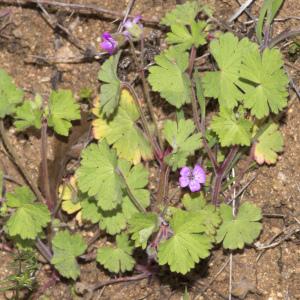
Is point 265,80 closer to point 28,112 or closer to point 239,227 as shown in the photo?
point 239,227

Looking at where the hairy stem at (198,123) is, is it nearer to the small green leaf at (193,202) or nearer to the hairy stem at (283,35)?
the small green leaf at (193,202)

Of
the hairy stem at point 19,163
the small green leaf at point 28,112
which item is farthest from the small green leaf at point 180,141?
the hairy stem at point 19,163

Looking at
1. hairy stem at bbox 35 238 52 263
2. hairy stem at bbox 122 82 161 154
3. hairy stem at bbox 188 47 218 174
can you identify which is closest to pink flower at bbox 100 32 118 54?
hairy stem at bbox 122 82 161 154

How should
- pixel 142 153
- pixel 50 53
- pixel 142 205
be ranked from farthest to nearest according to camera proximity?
pixel 50 53 < pixel 142 153 < pixel 142 205

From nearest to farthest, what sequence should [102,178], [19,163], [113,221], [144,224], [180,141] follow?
1. [144,224]
2. [102,178]
3. [180,141]
4. [113,221]
5. [19,163]

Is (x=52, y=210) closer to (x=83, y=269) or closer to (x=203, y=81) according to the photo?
(x=83, y=269)

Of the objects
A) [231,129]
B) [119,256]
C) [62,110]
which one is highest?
[231,129]

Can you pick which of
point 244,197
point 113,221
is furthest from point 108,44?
point 244,197

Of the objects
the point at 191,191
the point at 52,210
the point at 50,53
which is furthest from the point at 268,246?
the point at 50,53
